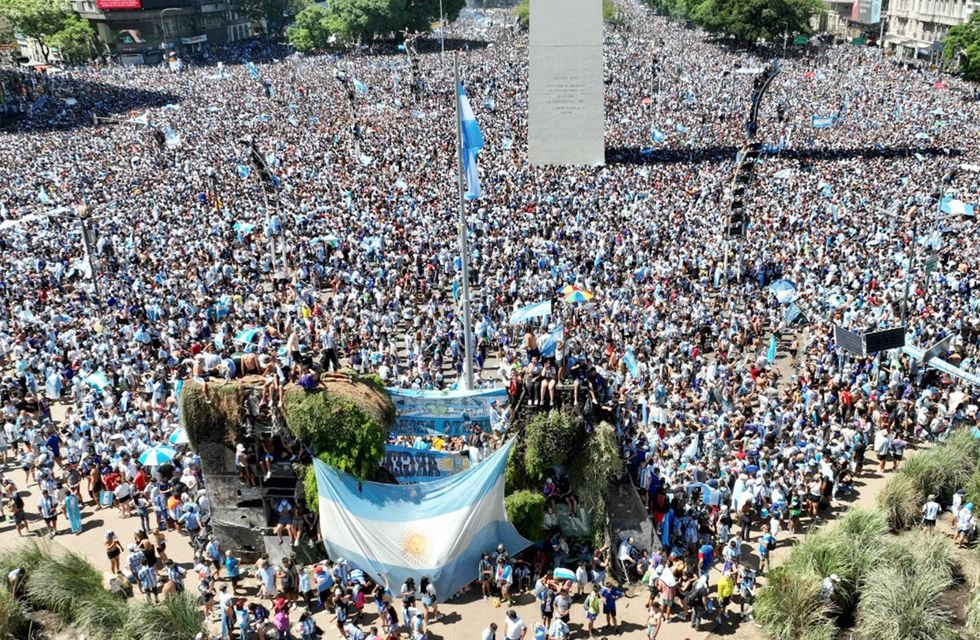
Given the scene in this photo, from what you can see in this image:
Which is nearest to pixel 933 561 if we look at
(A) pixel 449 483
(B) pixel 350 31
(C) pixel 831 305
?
(A) pixel 449 483

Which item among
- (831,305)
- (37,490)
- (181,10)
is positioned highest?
(181,10)

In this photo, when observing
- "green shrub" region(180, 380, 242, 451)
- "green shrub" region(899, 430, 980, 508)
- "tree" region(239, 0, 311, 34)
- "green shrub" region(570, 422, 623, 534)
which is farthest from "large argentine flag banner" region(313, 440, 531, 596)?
"tree" region(239, 0, 311, 34)

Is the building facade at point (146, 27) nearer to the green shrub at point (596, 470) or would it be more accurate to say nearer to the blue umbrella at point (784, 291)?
the blue umbrella at point (784, 291)

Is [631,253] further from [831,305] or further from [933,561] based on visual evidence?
[933,561]

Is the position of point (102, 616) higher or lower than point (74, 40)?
lower

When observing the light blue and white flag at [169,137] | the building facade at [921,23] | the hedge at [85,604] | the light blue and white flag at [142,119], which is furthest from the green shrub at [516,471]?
the building facade at [921,23]

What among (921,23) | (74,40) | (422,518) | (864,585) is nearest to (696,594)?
(864,585)

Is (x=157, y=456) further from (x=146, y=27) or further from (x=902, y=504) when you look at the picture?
(x=146, y=27)
